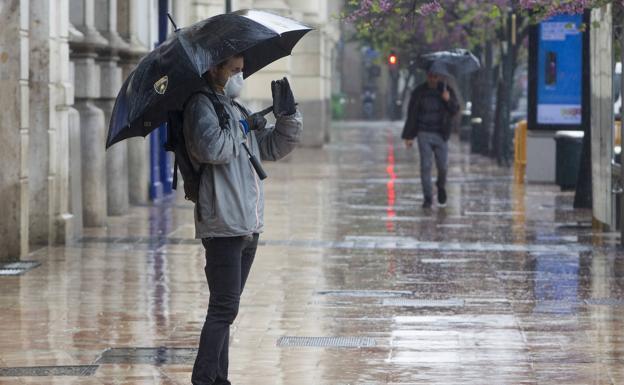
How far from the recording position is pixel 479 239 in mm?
16656

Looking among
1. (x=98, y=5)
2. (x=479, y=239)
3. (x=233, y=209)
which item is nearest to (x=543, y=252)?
(x=479, y=239)

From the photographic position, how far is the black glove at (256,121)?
25.6 feet

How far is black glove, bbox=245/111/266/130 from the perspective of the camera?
7.80m

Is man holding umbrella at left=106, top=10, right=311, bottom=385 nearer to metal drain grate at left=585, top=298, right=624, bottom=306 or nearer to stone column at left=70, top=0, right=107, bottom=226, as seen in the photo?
metal drain grate at left=585, top=298, right=624, bottom=306

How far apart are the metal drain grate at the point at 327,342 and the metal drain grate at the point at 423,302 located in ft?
5.21

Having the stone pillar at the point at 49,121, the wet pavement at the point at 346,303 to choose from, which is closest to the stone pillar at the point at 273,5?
the wet pavement at the point at 346,303

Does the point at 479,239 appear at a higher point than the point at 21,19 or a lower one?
lower

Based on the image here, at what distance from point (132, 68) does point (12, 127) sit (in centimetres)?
634

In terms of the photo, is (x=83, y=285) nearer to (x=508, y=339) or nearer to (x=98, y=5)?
(x=508, y=339)

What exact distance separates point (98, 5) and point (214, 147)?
38.6ft

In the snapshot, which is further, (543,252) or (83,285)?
(543,252)

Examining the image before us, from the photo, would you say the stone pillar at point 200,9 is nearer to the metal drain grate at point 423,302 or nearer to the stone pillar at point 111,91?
the stone pillar at point 111,91

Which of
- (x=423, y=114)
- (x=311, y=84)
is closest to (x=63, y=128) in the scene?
(x=423, y=114)

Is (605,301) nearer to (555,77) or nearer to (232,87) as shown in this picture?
(232,87)
